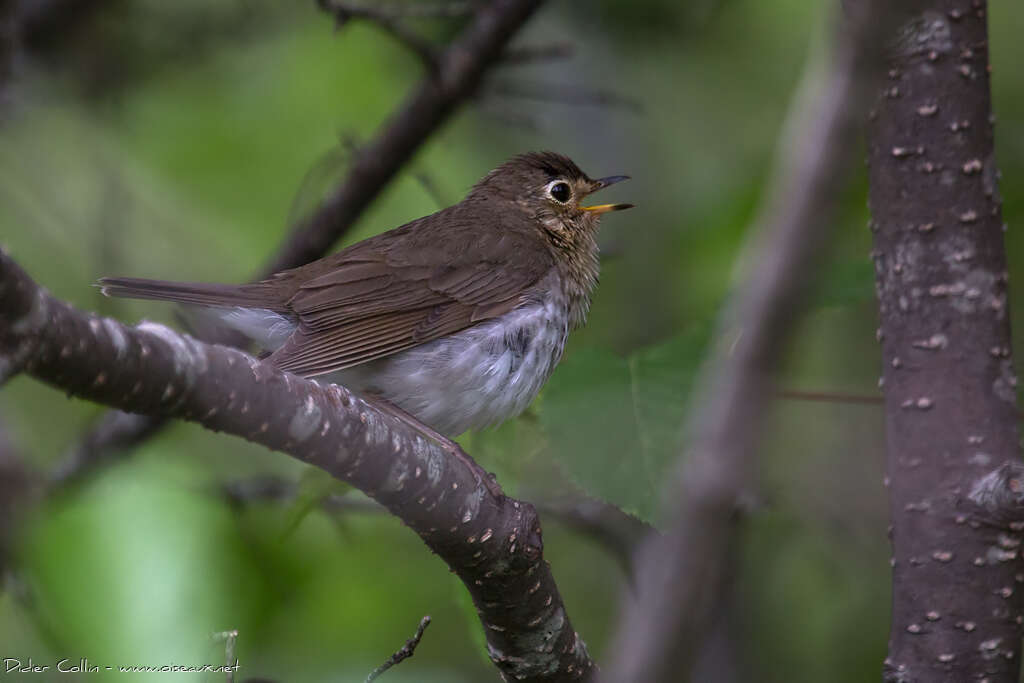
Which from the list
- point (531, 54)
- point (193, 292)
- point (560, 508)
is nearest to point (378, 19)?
point (531, 54)

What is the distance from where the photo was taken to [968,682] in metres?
3.05

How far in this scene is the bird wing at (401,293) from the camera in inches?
156

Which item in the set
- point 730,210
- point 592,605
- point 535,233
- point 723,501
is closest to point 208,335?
point 535,233

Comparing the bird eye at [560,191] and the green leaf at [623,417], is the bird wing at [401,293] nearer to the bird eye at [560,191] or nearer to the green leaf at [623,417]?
the bird eye at [560,191]

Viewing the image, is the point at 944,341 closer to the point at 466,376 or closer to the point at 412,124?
the point at 466,376

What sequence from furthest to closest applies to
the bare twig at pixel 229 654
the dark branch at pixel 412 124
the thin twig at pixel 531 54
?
the dark branch at pixel 412 124 → the thin twig at pixel 531 54 → the bare twig at pixel 229 654

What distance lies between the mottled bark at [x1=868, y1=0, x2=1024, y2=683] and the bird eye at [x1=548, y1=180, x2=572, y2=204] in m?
2.19

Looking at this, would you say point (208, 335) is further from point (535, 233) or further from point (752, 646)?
point (752, 646)

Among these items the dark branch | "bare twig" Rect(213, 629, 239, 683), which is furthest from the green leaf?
the dark branch

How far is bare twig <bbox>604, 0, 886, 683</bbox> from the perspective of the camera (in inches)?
41.9

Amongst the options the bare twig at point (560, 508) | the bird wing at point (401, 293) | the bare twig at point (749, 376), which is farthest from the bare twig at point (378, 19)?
the bare twig at point (749, 376)

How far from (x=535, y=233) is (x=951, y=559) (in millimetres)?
2506

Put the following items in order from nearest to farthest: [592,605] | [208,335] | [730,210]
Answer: [208,335] → [730,210] → [592,605]

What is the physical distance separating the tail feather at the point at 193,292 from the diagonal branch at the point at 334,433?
4.69ft
